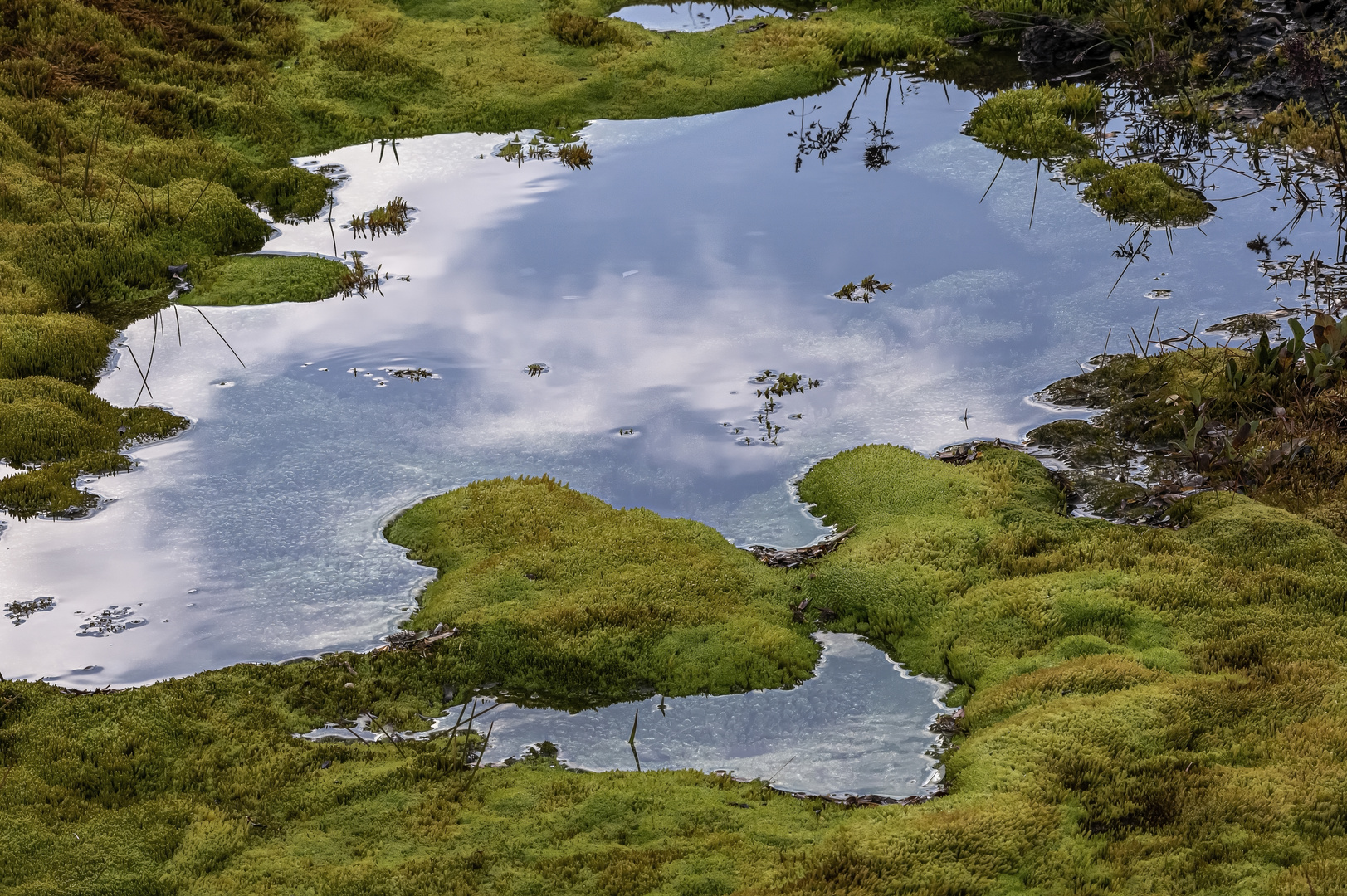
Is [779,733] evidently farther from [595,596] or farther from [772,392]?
[772,392]

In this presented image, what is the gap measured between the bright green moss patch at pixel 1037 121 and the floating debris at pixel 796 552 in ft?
27.3

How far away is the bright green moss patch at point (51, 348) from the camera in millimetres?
9945

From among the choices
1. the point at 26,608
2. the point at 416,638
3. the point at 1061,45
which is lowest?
the point at 416,638

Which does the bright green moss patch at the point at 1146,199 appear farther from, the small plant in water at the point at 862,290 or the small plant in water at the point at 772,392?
the small plant in water at the point at 772,392

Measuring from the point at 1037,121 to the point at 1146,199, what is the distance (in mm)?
2435

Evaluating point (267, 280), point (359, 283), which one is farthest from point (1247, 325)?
point (267, 280)

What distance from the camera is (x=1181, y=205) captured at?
12.9 meters

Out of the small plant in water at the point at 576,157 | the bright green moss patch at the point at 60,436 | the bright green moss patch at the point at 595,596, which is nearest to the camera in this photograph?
the bright green moss patch at the point at 595,596

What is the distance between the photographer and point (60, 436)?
912cm

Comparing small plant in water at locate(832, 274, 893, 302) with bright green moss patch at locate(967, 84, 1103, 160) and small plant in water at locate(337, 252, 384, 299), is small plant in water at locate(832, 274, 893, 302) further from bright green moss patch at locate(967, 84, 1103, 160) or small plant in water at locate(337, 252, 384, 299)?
small plant in water at locate(337, 252, 384, 299)

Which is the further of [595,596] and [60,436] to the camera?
[60,436]

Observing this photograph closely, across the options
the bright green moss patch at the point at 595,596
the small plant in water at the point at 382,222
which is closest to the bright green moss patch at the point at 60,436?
the bright green moss patch at the point at 595,596

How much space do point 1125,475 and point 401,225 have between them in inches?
325

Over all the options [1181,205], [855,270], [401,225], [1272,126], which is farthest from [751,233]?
[1272,126]
